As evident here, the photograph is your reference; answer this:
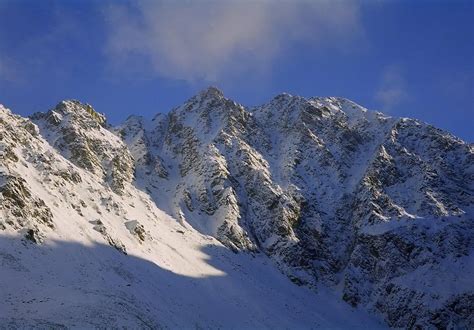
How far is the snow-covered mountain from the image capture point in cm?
5000

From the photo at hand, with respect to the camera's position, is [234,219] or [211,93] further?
[211,93]

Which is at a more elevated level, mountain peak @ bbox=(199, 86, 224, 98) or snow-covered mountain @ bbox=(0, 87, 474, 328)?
mountain peak @ bbox=(199, 86, 224, 98)

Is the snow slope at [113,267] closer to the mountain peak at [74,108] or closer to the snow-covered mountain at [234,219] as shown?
A: the snow-covered mountain at [234,219]

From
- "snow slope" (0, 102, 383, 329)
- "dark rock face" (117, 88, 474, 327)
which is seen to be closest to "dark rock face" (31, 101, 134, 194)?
"snow slope" (0, 102, 383, 329)

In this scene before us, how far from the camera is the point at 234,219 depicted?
8156 cm

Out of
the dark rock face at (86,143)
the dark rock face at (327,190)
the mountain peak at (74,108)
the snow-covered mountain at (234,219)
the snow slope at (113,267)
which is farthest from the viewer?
the mountain peak at (74,108)

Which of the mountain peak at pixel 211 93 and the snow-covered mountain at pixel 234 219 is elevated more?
the mountain peak at pixel 211 93

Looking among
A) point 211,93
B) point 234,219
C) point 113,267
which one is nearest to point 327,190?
point 234,219

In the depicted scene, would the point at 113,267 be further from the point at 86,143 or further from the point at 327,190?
the point at 327,190

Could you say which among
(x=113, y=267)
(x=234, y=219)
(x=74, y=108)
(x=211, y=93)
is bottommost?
(x=113, y=267)

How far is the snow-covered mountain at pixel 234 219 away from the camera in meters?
50.0

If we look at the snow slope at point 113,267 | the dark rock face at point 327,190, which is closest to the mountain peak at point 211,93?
the dark rock face at point 327,190

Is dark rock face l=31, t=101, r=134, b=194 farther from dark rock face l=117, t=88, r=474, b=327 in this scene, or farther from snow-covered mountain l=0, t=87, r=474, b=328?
dark rock face l=117, t=88, r=474, b=327

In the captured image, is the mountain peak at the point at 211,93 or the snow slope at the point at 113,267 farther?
the mountain peak at the point at 211,93
